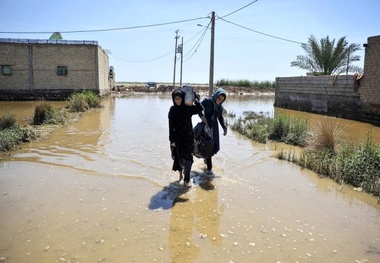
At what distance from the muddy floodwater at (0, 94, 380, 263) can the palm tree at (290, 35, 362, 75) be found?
19408mm

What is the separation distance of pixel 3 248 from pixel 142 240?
149cm

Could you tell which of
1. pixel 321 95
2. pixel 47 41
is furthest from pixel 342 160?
pixel 47 41

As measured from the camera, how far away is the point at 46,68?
2583 cm

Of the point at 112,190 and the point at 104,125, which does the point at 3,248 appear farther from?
the point at 104,125

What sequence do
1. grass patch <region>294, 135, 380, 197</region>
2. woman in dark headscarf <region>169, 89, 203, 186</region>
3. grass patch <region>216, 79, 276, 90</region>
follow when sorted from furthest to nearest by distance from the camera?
grass patch <region>216, 79, 276, 90</region>, grass patch <region>294, 135, 380, 197</region>, woman in dark headscarf <region>169, 89, 203, 186</region>

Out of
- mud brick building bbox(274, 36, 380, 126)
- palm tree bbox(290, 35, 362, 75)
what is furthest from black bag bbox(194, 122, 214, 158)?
palm tree bbox(290, 35, 362, 75)

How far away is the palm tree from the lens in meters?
23.0

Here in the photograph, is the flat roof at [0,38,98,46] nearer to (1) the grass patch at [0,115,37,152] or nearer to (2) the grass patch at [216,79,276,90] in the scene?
(1) the grass patch at [0,115,37,152]

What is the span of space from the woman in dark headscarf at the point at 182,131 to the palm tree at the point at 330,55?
2162cm

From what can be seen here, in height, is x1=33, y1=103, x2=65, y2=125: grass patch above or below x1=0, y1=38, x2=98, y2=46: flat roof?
below

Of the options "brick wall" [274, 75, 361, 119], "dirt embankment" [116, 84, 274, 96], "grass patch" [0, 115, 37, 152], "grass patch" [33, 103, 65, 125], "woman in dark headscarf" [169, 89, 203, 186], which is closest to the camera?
"woman in dark headscarf" [169, 89, 203, 186]

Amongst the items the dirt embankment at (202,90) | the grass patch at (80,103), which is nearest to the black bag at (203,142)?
the grass patch at (80,103)

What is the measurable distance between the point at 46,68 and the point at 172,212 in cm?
2548

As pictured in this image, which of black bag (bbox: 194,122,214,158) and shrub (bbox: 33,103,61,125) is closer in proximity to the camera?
black bag (bbox: 194,122,214,158)
